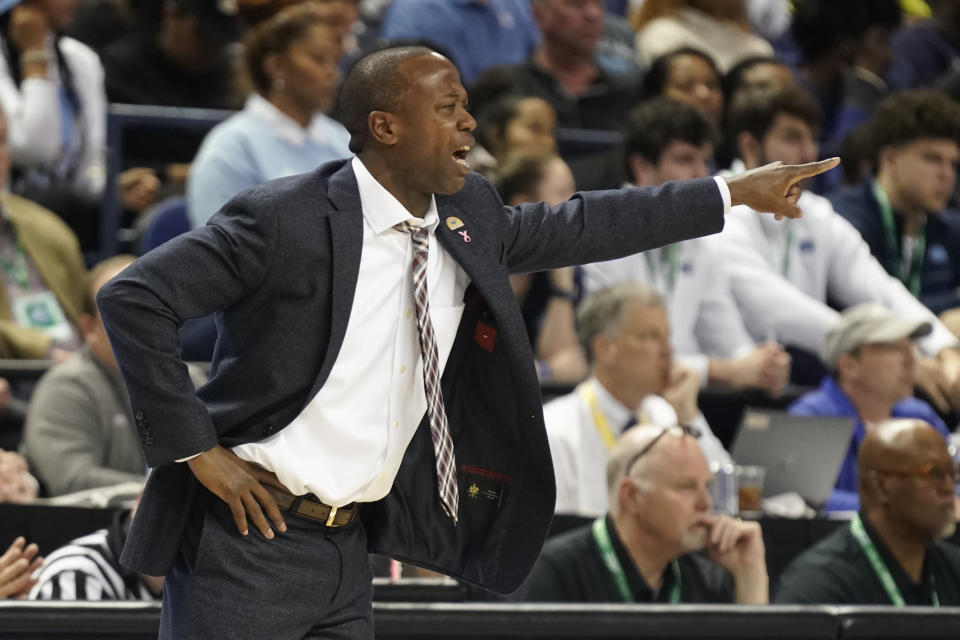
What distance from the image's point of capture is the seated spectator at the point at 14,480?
13.1 feet

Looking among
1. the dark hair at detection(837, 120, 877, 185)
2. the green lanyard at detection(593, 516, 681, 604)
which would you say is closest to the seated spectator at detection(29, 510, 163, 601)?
the green lanyard at detection(593, 516, 681, 604)

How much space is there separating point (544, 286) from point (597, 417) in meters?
0.85

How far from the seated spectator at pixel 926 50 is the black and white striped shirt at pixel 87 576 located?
218 inches

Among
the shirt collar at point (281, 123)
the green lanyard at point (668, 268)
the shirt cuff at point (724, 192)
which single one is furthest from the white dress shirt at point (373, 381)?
the green lanyard at point (668, 268)

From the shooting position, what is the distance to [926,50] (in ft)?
26.6

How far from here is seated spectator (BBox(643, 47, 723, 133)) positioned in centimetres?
642

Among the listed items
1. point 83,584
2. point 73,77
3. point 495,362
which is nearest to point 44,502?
point 83,584

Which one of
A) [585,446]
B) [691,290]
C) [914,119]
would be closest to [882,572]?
[585,446]

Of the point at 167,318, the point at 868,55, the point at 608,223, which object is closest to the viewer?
the point at 167,318

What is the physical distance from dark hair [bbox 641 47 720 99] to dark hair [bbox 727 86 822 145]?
18.5 inches

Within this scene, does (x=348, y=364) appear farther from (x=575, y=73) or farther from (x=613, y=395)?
(x=575, y=73)

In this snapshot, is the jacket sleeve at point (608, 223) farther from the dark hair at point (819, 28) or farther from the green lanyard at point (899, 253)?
the dark hair at point (819, 28)

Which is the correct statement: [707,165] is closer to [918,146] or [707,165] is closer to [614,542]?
[918,146]

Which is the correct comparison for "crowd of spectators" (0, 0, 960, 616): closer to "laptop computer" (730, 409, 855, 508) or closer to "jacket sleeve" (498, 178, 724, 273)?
"laptop computer" (730, 409, 855, 508)
